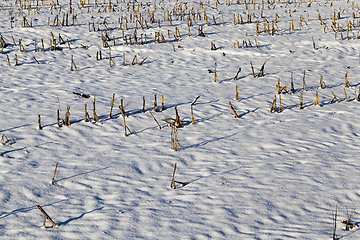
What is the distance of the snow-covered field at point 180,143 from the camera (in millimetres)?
3279

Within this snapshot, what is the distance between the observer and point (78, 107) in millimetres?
6086

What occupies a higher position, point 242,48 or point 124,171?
point 242,48

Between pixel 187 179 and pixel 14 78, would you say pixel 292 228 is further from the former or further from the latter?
pixel 14 78

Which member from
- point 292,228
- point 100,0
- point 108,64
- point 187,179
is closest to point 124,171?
point 187,179

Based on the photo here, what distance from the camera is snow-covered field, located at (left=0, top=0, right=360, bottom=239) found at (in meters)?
3.28

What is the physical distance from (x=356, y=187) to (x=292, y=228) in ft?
3.95

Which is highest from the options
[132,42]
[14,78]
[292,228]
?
[132,42]

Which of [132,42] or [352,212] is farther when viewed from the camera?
[132,42]

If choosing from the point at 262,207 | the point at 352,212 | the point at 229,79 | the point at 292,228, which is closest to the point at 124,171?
the point at 262,207

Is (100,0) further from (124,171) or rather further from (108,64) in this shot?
(124,171)

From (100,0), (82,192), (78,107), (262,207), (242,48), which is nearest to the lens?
(262,207)

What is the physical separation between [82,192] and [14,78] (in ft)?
16.2

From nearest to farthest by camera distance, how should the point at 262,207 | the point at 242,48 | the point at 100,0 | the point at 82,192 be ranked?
the point at 262,207, the point at 82,192, the point at 242,48, the point at 100,0

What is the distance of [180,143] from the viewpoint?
193 inches
